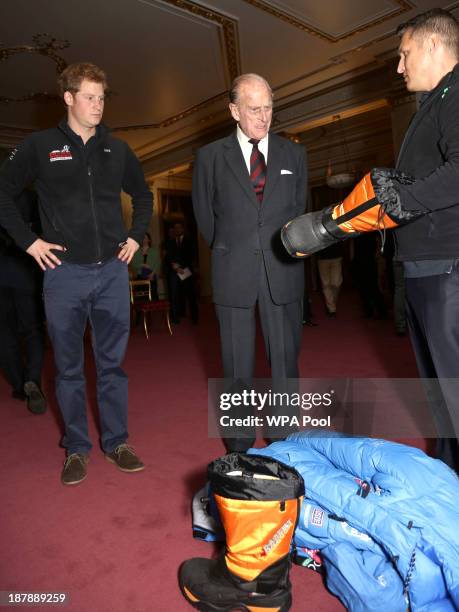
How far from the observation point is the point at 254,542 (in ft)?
3.84

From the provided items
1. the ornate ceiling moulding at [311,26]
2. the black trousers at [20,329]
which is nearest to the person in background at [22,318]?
the black trousers at [20,329]

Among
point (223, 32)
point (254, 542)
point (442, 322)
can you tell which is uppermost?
point (223, 32)

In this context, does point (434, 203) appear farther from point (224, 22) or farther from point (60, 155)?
point (224, 22)

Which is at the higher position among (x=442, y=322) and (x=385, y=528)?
(x=442, y=322)

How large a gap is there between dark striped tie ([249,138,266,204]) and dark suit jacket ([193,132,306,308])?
3 cm

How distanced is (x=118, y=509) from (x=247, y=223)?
1.27 meters

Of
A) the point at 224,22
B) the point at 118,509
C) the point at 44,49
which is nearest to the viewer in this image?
the point at 118,509

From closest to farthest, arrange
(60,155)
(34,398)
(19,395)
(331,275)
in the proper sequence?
(60,155)
(34,398)
(19,395)
(331,275)

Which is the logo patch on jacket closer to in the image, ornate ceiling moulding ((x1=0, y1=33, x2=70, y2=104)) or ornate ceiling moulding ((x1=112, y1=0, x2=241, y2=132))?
ornate ceiling moulding ((x1=112, y1=0, x2=241, y2=132))

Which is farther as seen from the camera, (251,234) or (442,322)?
(251,234)

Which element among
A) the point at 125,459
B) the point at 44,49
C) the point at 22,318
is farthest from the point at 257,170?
the point at 44,49

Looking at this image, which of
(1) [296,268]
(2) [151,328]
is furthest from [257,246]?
(2) [151,328]

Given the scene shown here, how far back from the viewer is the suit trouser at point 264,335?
2.15 m

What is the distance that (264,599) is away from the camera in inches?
46.1
